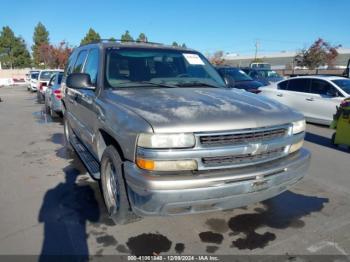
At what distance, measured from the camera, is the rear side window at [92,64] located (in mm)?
4438

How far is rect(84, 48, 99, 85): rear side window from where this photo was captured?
444cm

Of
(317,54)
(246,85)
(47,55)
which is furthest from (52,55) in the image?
(246,85)

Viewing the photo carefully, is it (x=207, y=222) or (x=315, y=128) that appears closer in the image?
(x=207, y=222)

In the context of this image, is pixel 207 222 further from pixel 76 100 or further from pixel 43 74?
pixel 43 74

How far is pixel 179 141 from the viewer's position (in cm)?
295

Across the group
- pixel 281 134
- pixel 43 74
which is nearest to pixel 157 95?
pixel 281 134

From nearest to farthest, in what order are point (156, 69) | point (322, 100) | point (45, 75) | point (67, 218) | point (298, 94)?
point (67, 218)
point (156, 69)
point (322, 100)
point (298, 94)
point (45, 75)

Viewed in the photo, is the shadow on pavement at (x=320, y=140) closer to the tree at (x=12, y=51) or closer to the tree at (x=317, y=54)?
the tree at (x=317, y=54)

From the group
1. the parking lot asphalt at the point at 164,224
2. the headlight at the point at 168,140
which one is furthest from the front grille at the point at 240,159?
the parking lot asphalt at the point at 164,224

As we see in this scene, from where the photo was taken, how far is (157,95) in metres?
3.77

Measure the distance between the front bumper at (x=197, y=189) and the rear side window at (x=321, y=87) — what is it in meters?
7.41

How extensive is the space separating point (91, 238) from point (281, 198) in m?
2.54

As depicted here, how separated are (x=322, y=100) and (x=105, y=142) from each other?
7.70 meters

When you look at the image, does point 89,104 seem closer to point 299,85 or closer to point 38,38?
point 299,85
